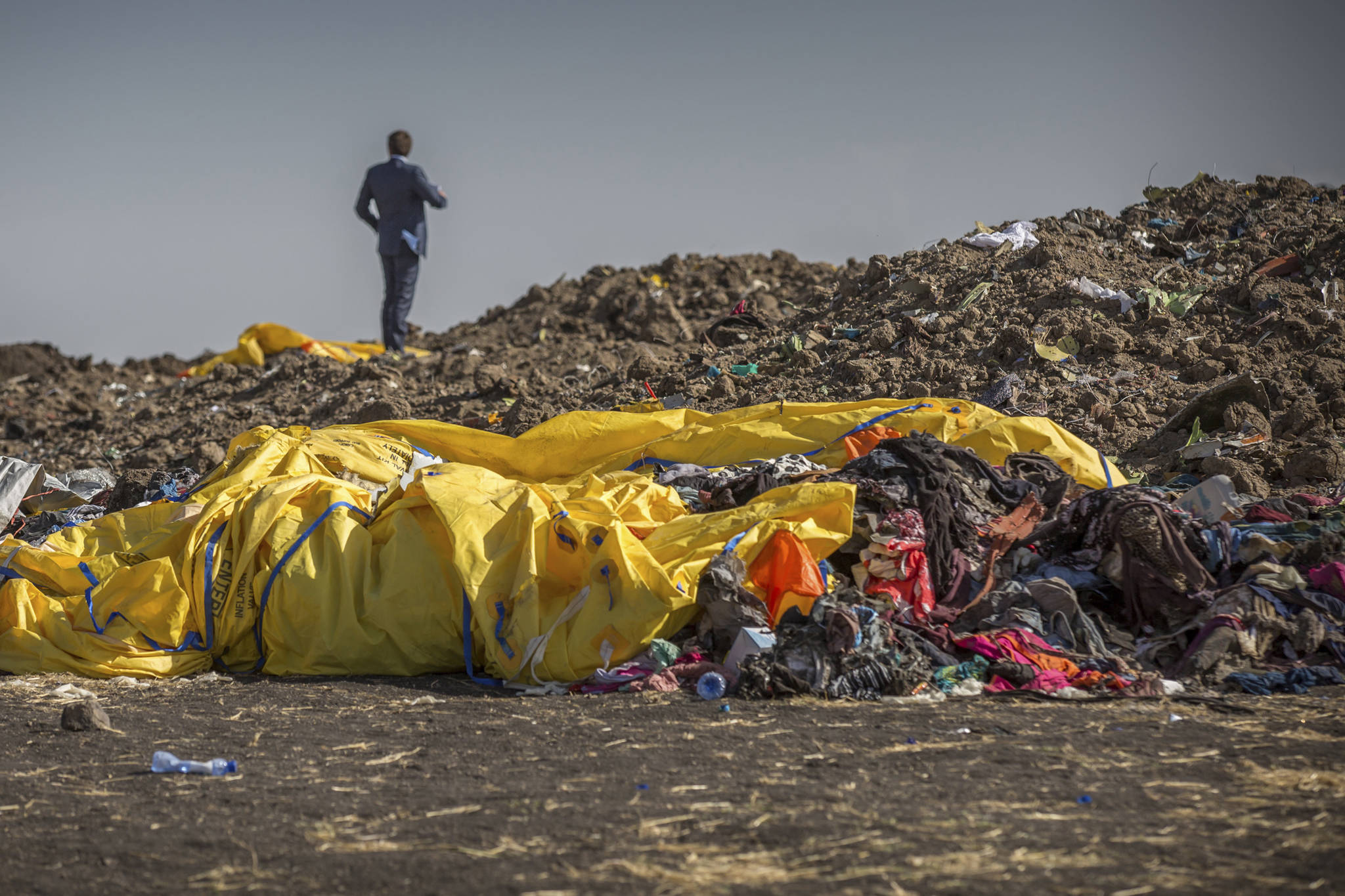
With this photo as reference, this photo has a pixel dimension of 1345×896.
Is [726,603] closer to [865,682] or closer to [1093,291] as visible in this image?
[865,682]

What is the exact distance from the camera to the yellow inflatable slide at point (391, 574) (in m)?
3.59

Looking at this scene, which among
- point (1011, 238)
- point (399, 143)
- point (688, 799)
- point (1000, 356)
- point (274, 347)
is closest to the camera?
point (688, 799)

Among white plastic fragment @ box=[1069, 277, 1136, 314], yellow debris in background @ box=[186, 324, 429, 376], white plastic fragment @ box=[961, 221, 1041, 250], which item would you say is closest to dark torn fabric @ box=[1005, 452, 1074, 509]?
white plastic fragment @ box=[1069, 277, 1136, 314]

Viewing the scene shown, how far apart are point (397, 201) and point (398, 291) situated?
0.89 m

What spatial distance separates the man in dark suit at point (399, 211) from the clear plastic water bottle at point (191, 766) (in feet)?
25.1

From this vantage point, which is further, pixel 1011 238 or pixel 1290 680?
pixel 1011 238

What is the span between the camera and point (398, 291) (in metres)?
10.3

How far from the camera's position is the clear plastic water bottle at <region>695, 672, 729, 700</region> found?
3.29 metres

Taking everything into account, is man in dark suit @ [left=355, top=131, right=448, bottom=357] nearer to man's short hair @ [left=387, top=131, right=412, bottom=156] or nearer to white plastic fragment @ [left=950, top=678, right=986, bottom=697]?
man's short hair @ [left=387, top=131, right=412, bottom=156]

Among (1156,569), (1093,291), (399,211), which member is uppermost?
(399,211)

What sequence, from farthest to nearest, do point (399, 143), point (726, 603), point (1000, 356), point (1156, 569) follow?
point (399, 143), point (1000, 356), point (1156, 569), point (726, 603)

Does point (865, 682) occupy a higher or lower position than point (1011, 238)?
lower

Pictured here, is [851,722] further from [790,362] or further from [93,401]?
[93,401]

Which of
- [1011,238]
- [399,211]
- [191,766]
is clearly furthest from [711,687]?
[399,211]
